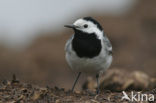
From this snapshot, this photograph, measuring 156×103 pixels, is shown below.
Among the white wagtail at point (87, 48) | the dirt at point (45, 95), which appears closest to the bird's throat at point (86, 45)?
the white wagtail at point (87, 48)

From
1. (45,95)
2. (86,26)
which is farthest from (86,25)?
(45,95)

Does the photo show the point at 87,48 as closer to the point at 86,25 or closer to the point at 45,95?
the point at 86,25

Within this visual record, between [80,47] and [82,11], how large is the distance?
29.9ft

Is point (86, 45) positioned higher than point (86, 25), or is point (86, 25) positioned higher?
point (86, 25)

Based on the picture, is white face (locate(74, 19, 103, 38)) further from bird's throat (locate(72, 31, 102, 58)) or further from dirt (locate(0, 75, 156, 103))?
dirt (locate(0, 75, 156, 103))

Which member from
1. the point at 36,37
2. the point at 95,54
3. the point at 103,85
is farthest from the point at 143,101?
the point at 36,37

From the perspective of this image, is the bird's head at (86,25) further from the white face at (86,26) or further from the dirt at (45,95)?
the dirt at (45,95)

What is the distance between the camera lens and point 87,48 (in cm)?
950

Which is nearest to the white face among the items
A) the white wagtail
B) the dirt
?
the white wagtail

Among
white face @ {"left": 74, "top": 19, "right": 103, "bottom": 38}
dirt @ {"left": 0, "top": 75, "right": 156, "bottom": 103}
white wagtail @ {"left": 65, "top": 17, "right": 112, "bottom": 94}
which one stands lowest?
dirt @ {"left": 0, "top": 75, "right": 156, "bottom": 103}

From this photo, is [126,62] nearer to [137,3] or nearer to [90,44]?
[137,3]

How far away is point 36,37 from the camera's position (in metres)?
17.2

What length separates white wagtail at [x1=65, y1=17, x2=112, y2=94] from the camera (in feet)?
30.9

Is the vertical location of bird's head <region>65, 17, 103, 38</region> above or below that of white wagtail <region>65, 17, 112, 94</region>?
above
